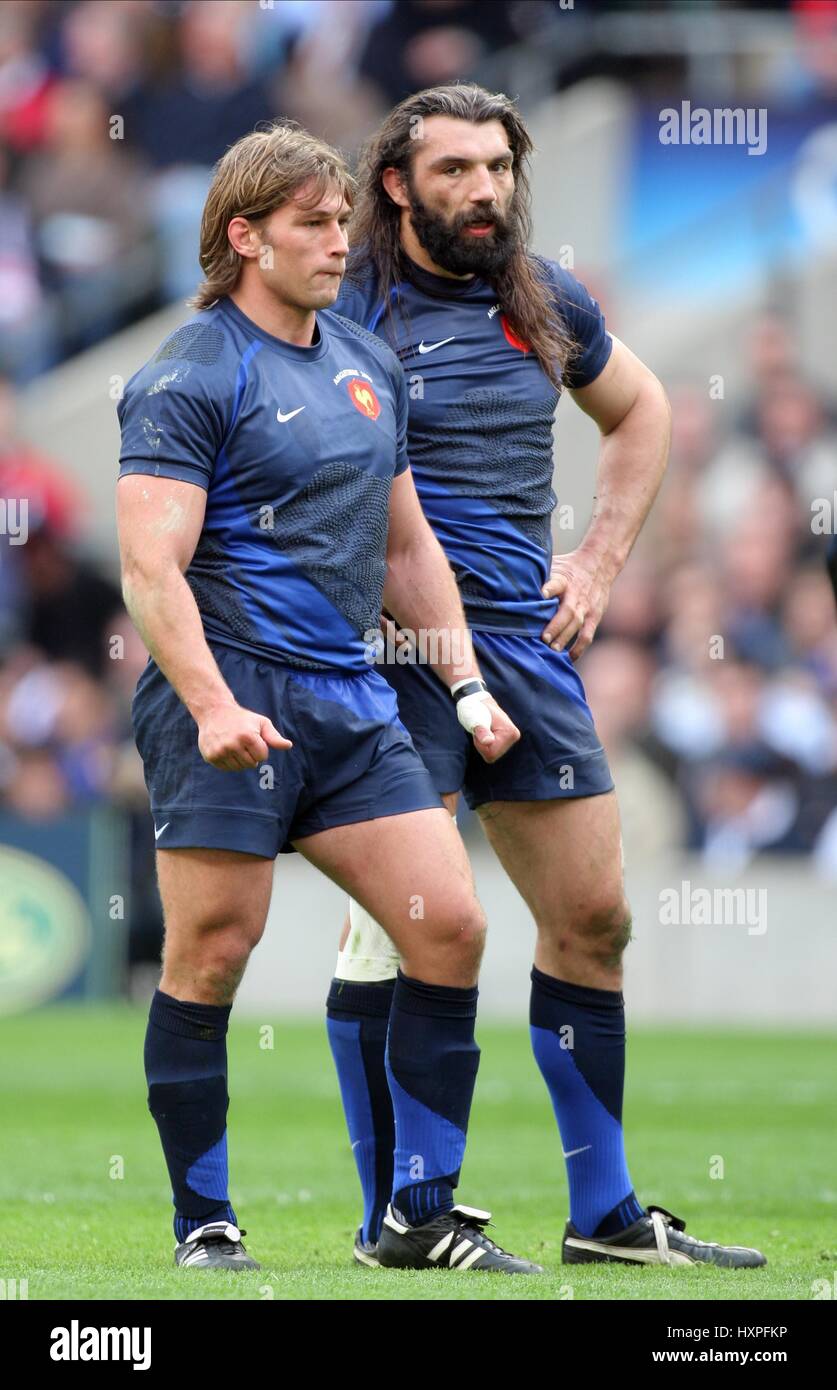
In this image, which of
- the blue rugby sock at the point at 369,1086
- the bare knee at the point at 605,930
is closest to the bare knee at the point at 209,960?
→ the blue rugby sock at the point at 369,1086

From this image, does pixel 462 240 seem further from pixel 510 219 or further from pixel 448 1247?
pixel 448 1247

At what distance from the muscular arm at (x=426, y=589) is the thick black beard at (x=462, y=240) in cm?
52

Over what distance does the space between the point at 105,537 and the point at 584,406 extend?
10.5 meters

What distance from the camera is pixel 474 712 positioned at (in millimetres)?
4773

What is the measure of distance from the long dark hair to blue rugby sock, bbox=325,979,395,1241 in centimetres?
150

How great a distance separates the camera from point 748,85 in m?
17.7

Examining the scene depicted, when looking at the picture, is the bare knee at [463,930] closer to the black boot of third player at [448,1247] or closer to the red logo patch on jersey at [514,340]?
the black boot of third player at [448,1247]

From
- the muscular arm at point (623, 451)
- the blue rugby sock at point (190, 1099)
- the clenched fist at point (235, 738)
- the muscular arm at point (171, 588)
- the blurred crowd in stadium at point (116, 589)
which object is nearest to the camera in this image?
the clenched fist at point (235, 738)

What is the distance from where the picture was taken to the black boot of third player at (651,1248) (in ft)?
16.0

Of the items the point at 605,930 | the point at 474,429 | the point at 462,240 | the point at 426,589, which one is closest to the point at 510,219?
the point at 462,240

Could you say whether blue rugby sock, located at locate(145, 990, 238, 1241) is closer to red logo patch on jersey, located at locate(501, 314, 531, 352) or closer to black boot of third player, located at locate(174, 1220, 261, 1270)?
black boot of third player, located at locate(174, 1220, 261, 1270)

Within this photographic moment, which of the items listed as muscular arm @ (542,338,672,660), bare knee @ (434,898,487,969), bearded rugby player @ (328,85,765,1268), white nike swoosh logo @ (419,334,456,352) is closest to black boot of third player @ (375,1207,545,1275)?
bearded rugby player @ (328,85,765,1268)

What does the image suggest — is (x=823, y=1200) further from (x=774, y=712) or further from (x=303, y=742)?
(x=774, y=712)

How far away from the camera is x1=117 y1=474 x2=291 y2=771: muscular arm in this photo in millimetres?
4289
